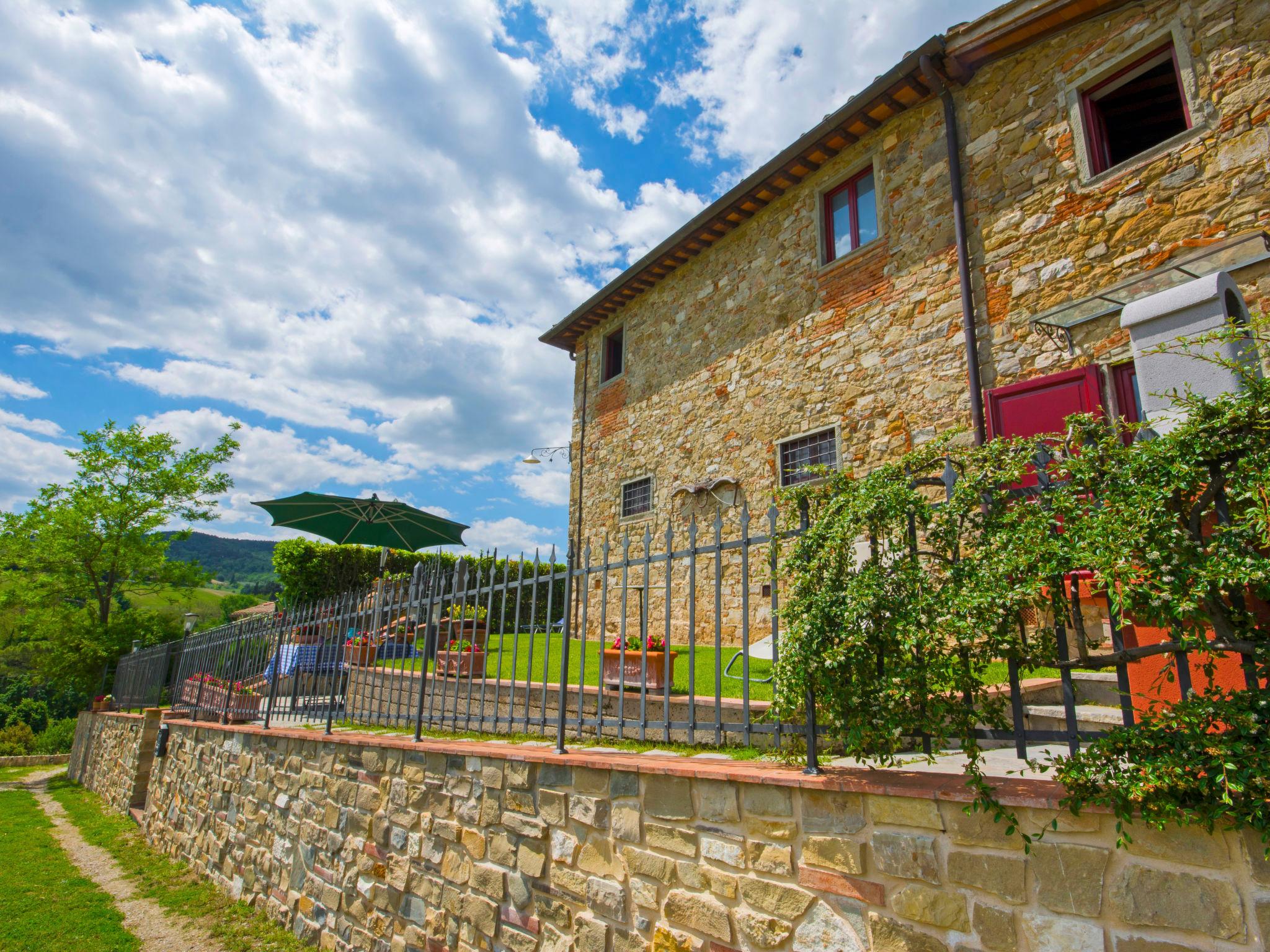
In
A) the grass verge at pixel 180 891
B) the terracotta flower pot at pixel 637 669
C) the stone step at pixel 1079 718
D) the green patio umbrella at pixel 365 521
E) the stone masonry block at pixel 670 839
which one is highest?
the green patio umbrella at pixel 365 521

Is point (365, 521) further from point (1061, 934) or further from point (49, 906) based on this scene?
point (1061, 934)

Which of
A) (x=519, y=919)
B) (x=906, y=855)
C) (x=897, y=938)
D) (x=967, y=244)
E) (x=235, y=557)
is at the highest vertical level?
(x=235, y=557)

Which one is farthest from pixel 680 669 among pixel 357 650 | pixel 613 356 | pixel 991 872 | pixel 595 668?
pixel 613 356

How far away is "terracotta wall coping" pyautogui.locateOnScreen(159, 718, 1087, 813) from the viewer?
2.04m

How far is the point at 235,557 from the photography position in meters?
116

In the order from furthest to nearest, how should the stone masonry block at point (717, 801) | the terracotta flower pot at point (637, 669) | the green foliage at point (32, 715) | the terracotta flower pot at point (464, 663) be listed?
the green foliage at point (32, 715) → the terracotta flower pot at point (464, 663) → the terracotta flower pot at point (637, 669) → the stone masonry block at point (717, 801)

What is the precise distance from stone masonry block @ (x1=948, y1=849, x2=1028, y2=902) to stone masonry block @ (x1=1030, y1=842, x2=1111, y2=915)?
0.05 meters

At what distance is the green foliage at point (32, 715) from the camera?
25672mm

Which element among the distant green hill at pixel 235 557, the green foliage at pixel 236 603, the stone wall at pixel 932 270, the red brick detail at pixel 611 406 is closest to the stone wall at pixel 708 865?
the stone wall at pixel 932 270

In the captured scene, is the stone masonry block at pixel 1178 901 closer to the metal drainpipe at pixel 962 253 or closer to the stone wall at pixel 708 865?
the stone wall at pixel 708 865

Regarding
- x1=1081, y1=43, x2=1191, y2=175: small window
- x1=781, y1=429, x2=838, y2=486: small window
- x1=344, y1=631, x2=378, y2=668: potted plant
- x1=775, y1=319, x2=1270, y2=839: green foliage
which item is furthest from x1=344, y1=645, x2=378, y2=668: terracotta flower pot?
x1=1081, y1=43, x2=1191, y2=175: small window

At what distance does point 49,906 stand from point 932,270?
1100 centimetres

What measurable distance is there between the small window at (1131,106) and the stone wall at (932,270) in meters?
0.17

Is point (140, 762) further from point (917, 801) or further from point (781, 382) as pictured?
point (917, 801)
